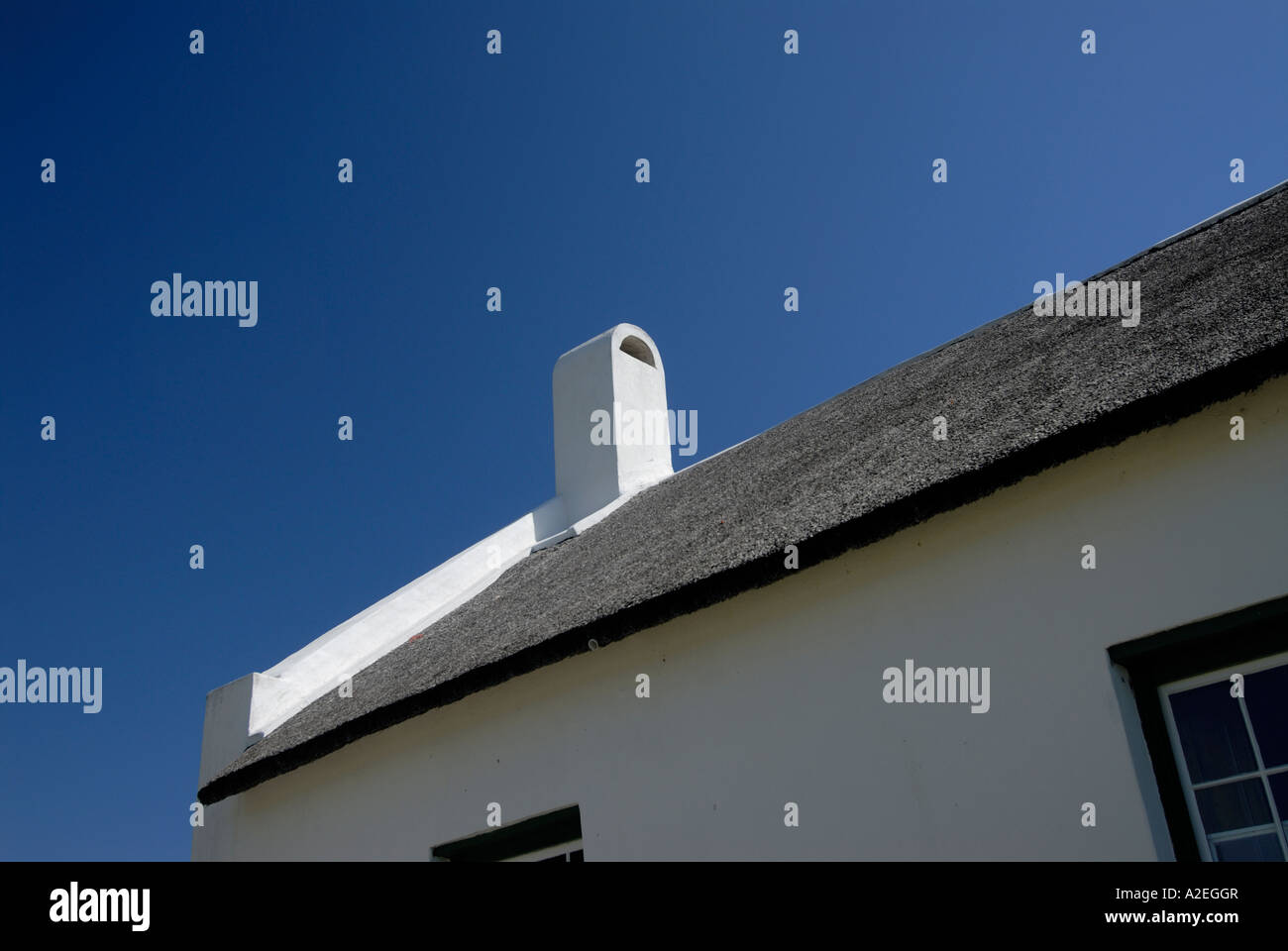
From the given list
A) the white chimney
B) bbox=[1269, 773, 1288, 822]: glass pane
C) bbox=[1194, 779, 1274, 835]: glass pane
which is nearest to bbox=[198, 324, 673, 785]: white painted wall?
the white chimney

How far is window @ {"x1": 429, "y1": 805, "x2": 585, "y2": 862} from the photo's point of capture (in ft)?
19.3

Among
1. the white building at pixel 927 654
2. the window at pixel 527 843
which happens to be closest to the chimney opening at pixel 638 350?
the white building at pixel 927 654

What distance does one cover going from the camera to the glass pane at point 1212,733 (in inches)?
160

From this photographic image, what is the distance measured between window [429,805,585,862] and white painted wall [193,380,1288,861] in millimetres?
75

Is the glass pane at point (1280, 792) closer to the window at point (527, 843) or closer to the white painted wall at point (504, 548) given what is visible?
the window at point (527, 843)

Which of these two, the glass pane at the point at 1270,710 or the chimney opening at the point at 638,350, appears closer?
the glass pane at the point at 1270,710

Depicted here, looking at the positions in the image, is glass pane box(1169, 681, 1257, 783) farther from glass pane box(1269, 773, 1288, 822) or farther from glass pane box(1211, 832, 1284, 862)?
glass pane box(1211, 832, 1284, 862)

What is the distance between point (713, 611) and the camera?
5.59m

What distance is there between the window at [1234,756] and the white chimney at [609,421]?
246 inches

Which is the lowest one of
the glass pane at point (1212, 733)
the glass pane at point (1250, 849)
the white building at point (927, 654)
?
the glass pane at point (1250, 849)
